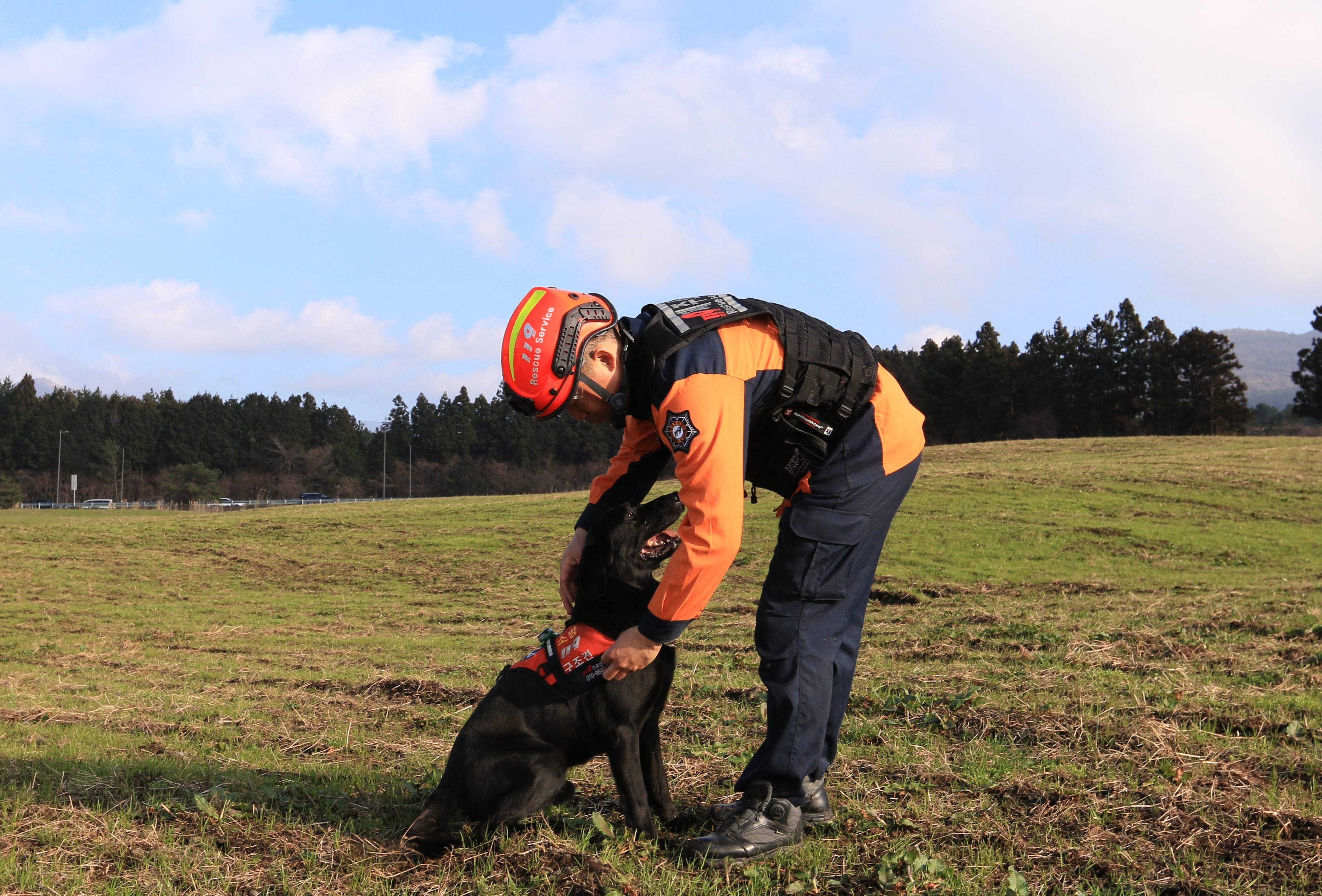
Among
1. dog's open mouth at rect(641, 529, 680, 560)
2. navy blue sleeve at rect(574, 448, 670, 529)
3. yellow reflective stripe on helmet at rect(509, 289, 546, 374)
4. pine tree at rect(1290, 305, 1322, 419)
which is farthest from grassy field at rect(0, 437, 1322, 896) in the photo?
pine tree at rect(1290, 305, 1322, 419)

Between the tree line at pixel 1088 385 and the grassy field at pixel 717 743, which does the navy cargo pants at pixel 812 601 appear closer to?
the grassy field at pixel 717 743

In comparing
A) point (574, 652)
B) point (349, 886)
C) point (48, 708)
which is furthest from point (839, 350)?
point (48, 708)

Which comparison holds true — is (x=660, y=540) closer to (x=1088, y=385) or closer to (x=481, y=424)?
(x=1088, y=385)

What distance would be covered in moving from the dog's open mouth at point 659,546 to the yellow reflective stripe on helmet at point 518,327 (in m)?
0.94

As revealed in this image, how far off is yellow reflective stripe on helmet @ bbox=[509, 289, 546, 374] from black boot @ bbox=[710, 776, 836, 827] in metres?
1.81

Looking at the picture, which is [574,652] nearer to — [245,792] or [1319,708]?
[245,792]

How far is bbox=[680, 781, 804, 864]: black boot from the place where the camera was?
3.04 meters

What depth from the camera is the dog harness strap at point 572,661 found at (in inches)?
128

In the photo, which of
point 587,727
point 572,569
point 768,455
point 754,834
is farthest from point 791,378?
point 754,834

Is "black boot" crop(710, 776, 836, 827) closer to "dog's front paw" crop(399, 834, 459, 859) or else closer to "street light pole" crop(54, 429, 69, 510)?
"dog's front paw" crop(399, 834, 459, 859)

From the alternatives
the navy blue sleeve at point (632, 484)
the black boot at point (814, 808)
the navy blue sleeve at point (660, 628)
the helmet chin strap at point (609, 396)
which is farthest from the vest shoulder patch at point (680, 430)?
the black boot at point (814, 808)

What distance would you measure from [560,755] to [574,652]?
40cm

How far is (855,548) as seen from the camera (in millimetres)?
3207

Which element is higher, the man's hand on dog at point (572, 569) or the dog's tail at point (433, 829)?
the man's hand on dog at point (572, 569)
